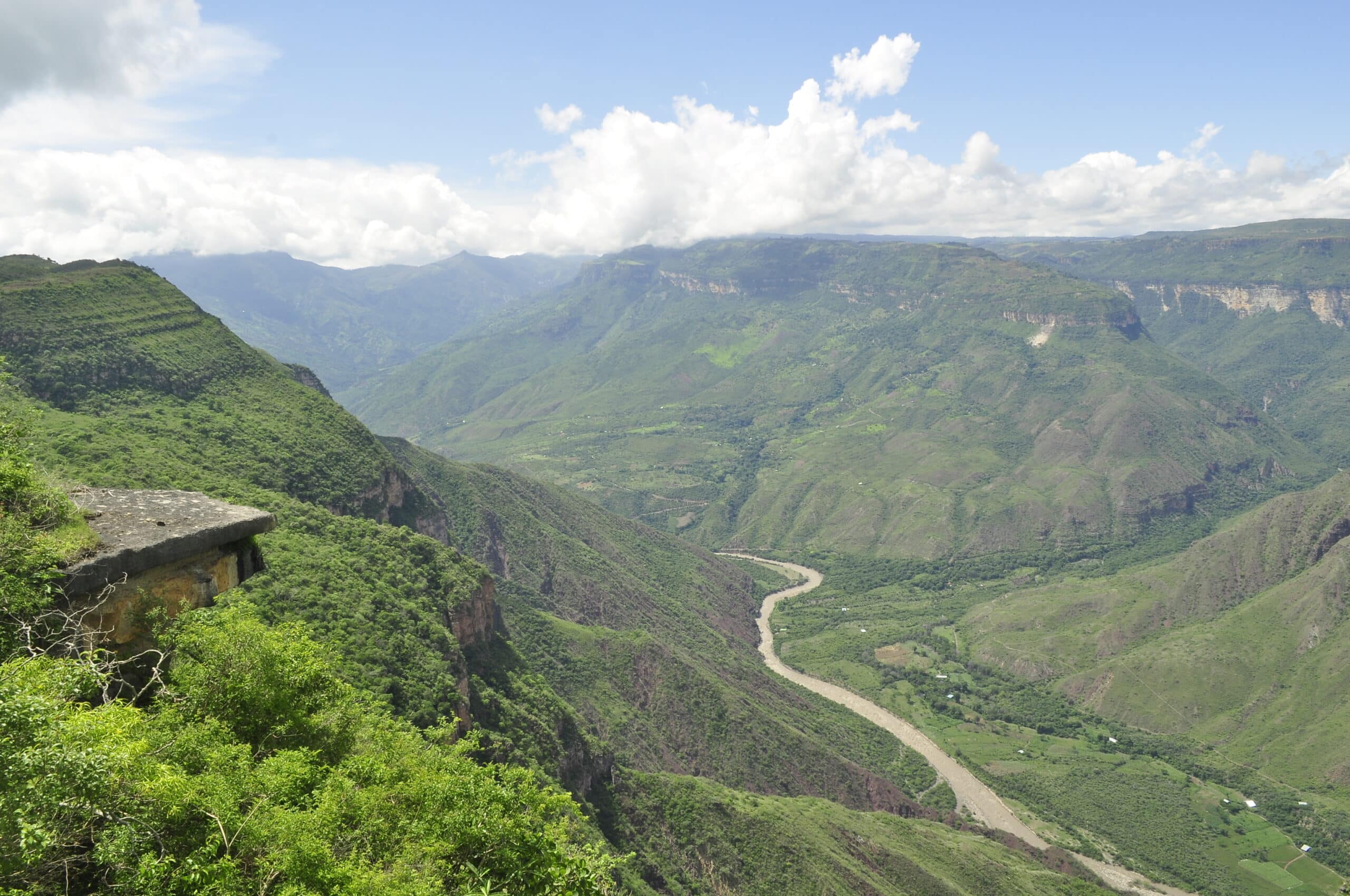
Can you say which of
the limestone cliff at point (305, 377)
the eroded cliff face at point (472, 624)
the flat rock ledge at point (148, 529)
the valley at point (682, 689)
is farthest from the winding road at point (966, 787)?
the flat rock ledge at point (148, 529)

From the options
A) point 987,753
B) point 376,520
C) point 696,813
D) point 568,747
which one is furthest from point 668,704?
point 987,753

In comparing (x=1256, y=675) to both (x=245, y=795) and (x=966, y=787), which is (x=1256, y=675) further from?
(x=245, y=795)

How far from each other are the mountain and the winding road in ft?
23.1

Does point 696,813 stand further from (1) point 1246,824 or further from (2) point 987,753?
(1) point 1246,824

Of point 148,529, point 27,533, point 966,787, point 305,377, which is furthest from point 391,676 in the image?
point 966,787

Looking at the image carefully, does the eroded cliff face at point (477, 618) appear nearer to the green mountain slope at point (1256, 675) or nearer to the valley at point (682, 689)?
the valley at point (682, 689)

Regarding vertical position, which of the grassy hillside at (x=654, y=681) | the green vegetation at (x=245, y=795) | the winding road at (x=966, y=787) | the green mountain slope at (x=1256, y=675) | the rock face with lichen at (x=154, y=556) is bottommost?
the winding road at (x=966, y=787)

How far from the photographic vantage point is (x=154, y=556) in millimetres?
23750

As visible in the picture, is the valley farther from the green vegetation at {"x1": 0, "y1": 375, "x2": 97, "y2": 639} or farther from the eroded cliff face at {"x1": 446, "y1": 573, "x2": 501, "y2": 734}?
the green vegetation at {"x1": 0, "y1": 375, "x2": 97, "y2": 639}

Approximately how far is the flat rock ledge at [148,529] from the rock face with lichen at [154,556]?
2cm

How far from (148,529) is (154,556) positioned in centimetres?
125

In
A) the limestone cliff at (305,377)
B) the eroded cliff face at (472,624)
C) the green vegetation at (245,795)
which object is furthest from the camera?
the limestone cliff at (305,377)

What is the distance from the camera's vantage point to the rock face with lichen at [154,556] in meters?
22.2

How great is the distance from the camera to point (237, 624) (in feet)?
81.6
